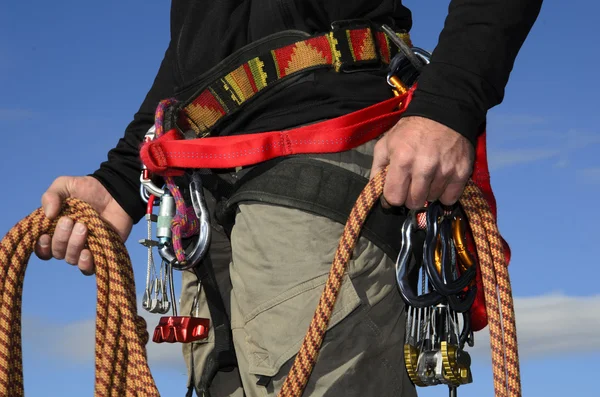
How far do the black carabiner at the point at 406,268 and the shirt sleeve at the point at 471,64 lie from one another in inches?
→ 13.5

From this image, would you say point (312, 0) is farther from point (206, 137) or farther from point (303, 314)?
point (303, 314)

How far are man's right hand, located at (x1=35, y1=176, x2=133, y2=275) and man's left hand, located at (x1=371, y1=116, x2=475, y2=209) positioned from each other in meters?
Answer: 1.25

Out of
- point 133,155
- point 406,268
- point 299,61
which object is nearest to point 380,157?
point 406,268

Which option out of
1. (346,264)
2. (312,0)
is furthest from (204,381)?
(312,0)

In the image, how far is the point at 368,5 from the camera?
297cm

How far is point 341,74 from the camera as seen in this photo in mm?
2865

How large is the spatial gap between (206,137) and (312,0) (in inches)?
23.7

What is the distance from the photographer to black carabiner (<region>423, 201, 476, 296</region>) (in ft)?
9.00

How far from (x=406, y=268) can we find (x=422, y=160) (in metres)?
0.40

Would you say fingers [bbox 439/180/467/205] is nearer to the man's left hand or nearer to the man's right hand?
the man's left hand

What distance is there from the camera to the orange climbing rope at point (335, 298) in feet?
8.42

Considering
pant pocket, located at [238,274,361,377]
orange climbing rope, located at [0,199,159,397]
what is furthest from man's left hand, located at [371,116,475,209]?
orange climbing rope, located at [0,199,159,397]

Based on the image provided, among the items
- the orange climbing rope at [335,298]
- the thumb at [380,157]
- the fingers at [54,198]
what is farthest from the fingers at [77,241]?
the thumb at [380,157]

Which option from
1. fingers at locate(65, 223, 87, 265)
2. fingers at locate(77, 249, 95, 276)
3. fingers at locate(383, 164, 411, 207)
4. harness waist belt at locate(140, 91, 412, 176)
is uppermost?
harness waist belt at locate(140, 91, 412, 176)
